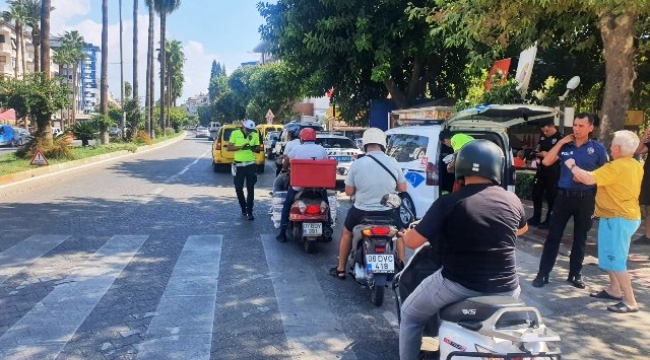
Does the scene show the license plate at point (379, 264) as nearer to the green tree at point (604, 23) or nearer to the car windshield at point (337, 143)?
the green tree at point (604, 23)

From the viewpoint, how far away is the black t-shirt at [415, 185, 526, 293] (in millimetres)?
2947

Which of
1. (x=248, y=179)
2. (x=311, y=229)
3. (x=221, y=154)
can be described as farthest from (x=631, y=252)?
(x=221, y=154)

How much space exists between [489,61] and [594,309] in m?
7.64

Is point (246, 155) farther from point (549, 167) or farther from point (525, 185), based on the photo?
point (525, 185)

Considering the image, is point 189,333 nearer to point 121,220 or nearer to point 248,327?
point 248,327

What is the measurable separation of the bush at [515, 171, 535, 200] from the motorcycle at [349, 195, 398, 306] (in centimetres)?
809

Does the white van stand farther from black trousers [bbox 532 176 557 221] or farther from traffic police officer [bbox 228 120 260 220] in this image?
traffic police officer [bbox 228 120 260 220]

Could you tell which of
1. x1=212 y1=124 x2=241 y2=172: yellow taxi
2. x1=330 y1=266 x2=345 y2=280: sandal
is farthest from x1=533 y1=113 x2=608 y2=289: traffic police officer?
x1=212 y1=124 x2=241 y2=172: yellow taxi

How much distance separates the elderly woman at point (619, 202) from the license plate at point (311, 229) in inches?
127

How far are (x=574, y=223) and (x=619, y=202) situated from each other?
856 mm

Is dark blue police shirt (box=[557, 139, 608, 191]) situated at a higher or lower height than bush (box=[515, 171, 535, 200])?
higher

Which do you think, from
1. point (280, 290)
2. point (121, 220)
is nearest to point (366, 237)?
point (280, 290)

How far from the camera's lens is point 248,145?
9.86m

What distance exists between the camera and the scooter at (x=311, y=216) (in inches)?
287
